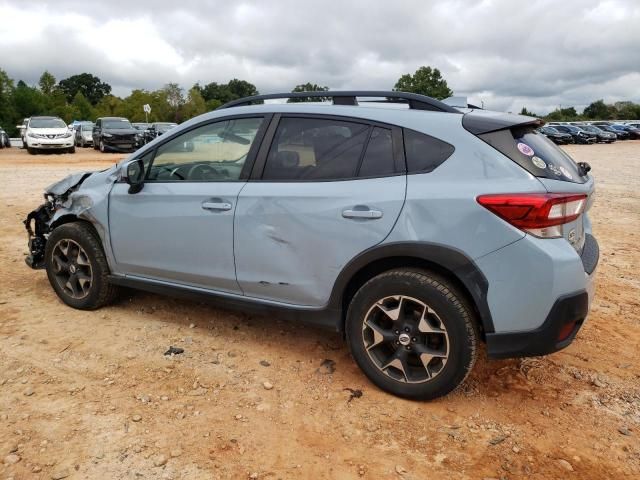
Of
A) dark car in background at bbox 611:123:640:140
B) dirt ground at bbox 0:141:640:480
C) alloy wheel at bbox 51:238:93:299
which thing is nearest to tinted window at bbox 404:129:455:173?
dirt ground at bbox 0:141:640:480

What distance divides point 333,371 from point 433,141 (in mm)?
1581

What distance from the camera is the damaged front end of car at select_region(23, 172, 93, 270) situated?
4.30m

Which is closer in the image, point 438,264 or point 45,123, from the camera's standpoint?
point 438,264

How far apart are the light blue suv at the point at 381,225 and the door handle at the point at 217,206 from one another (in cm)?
1

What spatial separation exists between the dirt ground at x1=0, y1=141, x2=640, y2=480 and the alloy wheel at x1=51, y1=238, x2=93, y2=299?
8.2 inches

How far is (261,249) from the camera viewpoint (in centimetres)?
327

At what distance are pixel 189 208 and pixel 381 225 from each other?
4.63ft

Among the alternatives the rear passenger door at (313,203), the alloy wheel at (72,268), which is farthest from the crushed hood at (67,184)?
the rear passenger door at (313,203)

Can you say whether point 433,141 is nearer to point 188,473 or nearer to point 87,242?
point 188,473

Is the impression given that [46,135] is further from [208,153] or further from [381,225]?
[381,225]

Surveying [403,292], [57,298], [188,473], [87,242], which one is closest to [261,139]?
[403,292]

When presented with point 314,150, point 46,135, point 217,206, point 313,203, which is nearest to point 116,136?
point 46,135

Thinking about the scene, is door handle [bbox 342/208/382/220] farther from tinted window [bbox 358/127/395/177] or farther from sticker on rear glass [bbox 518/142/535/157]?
sticker on rear glass [bbox 518/142/535/157]

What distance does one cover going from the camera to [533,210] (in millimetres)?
2545
